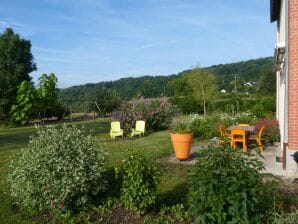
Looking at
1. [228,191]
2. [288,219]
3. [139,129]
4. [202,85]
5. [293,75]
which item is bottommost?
[139,129]

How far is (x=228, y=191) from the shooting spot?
4.02 m

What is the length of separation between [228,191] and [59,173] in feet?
9.24

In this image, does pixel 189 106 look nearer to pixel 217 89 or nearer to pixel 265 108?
pixel 217 89

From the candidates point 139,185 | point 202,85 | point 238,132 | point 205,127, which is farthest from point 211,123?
point 202,85

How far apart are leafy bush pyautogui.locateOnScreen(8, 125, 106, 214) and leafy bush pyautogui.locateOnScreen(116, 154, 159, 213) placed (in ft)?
2.18

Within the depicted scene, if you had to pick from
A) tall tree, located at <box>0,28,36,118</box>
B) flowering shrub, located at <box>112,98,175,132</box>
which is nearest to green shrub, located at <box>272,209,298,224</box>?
flowering shrub, located at <box>112,98,175,132</box>

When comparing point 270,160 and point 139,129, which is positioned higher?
point 139,129

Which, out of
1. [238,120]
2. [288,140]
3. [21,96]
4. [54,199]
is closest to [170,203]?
[54,199]

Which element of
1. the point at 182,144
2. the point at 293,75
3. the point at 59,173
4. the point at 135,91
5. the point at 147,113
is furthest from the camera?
the point at 135,91

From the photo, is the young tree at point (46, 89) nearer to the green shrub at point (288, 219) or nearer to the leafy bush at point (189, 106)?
the leafy bush at point (189, 106)

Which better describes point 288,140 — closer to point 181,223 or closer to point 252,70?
point 181,223

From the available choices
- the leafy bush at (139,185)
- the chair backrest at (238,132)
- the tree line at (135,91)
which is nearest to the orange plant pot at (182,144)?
the chair backrest at (238,132)

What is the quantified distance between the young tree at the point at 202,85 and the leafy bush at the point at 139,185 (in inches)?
948

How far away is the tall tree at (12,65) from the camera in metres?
35.9
